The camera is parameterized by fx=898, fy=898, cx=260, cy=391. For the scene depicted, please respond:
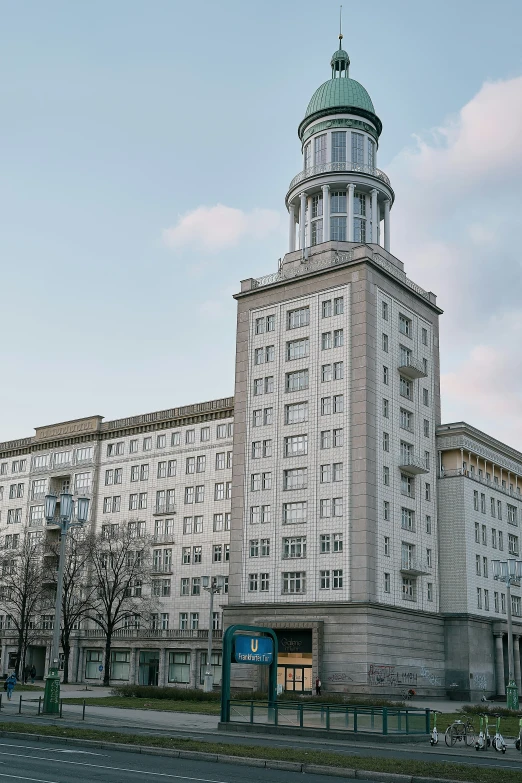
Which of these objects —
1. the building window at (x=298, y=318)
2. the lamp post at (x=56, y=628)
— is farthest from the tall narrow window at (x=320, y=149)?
the lamp post at (x=56, y=628)

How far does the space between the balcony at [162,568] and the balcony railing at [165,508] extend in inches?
195

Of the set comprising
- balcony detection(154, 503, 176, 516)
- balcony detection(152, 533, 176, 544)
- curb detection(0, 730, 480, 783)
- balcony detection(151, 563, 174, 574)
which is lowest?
curb detection(0, 730, 480, 783)

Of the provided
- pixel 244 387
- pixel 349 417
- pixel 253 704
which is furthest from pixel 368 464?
pixel 253 704

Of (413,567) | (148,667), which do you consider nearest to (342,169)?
(413,567)

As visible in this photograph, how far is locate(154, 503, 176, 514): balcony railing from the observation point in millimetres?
86019

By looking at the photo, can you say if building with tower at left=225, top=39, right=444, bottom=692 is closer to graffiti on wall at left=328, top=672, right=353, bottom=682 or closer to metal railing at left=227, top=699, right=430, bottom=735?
graffiti on wall at left=328, top=672, right=353, bottom=682

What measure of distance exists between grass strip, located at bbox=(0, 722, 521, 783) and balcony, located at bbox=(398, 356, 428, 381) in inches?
1919

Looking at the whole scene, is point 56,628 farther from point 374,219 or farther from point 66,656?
point 374,219

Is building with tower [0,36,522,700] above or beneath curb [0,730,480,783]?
above

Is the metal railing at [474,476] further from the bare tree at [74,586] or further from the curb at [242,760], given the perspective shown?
the curb at [242,760]

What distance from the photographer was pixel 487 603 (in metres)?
76.7

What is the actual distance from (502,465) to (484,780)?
66555 mm

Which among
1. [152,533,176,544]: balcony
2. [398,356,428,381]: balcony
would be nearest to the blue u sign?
[398,356,428,381]: balcony

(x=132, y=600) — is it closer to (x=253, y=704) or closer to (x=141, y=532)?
(x=141, y=532)
